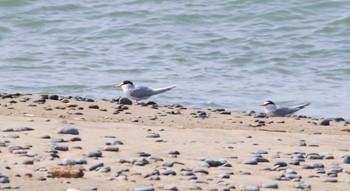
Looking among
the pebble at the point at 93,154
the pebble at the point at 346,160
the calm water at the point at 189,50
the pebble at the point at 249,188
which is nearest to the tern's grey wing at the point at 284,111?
the calm water at the point at 189,50

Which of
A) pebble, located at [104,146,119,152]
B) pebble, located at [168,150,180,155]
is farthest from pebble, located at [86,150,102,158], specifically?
pebble, located at [168,150,180,155]

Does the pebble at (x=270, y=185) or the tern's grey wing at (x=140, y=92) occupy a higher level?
the tern's grey wing at (x=140, y=92)

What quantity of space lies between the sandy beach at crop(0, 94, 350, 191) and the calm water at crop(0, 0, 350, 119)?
2702 mm

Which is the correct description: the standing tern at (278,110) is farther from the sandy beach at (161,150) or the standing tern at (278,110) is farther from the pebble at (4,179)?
the pebble at (4,179)

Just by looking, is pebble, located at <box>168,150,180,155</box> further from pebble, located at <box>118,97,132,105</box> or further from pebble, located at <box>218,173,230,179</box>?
pebble, located at <box>118,97,132,105</box>

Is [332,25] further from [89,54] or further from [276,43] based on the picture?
[89,54]

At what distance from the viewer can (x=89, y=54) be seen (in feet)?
54.1

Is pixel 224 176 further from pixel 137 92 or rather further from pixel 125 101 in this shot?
pixel 137 92

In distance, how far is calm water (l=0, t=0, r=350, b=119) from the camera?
13258 millimetres

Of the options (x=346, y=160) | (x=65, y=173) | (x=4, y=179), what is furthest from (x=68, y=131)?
(x=346, y=160)

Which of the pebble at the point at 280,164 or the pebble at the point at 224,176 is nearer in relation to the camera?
the pebble at the point at 224,176

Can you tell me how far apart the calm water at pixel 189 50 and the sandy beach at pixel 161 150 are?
2.70 meters

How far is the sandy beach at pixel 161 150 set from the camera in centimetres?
580

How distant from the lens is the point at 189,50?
1697cm
